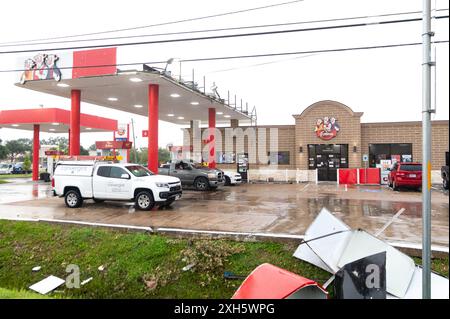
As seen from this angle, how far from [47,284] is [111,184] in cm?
524

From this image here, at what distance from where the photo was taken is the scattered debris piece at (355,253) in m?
4.87

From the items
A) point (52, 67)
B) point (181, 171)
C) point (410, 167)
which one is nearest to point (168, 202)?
point (181, 171)

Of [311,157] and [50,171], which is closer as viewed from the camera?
[311,157]

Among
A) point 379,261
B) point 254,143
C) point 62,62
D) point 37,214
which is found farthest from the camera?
point 254,143

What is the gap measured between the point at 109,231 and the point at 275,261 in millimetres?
4660

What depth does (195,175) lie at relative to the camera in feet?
59.2

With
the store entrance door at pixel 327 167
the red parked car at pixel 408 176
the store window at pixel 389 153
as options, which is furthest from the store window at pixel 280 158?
the red parked car at pixel 408 176

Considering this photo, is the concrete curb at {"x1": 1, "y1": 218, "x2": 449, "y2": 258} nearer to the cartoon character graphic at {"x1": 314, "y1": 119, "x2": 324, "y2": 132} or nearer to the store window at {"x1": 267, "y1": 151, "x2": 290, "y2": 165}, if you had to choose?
the cartoon character graphic at {"x1": 314, "y1": 119, "x2": 324, "y2": 132}

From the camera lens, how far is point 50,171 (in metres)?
26.5

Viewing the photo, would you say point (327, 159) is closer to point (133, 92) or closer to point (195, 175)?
point (195, 175)

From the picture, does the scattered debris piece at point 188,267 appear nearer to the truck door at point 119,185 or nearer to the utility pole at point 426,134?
the utility pole at point 426,134
